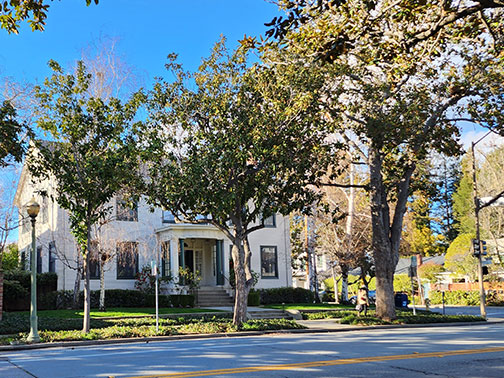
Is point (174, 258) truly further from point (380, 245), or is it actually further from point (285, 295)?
point (380, 245)

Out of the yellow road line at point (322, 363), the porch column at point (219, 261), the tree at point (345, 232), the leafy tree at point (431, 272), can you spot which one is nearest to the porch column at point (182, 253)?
the porch column at point (219, 261)

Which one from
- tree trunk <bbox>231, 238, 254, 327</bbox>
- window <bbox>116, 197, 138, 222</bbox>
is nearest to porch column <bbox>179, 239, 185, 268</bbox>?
window <bbox>116, 197, 138, 222</bbox>

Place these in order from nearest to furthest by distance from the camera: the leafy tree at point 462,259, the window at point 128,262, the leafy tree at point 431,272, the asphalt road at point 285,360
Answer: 1. the asphalt road at point 285,360
2. the window at point 128,262
3. the leafy tree at point 462,259
4. the leafy tree at point 431,272

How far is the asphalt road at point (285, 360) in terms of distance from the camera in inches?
380

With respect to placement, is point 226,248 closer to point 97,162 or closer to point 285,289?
point 285,289

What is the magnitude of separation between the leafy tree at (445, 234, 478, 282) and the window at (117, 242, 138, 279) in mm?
26461

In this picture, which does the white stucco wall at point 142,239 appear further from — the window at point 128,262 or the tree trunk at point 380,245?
the tree trunk at point 380,245

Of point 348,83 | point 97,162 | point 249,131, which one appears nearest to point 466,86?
point 348,83

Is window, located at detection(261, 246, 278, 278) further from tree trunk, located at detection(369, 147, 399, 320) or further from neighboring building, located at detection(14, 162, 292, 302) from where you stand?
tree trunk, located at detection(369, 147, 399, 320)

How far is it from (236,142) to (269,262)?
19.1 metres

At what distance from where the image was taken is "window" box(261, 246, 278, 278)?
119 ft

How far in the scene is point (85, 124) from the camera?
1833 centimetres

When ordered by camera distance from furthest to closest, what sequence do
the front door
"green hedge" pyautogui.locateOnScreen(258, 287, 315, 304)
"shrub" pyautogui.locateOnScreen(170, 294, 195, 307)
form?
1. the front door
2. "green hedge" pyautogui.locateOnScreen(258, 287, 315, 304)
3. "shrub" pyautogui.locateOnScreen(170, 294, 195, 307)

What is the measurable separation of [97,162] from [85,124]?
1453mm
